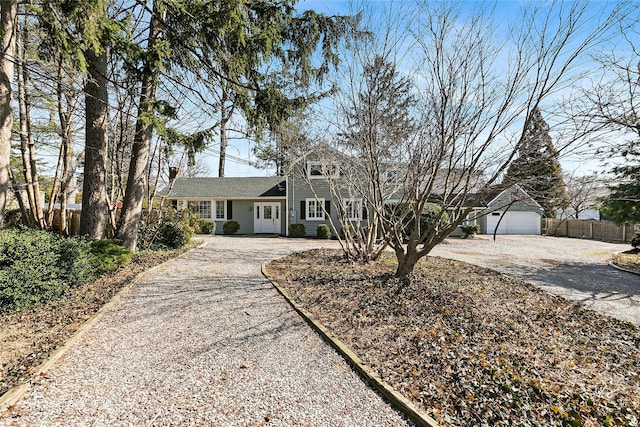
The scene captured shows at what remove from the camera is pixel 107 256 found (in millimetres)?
7555

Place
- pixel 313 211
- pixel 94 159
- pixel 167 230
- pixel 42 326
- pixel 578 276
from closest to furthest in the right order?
pixel 42 326, pixel 94 159, pixel 578 276, pixel 167 230, pixel 313 211

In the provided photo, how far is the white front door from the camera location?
21.3 m

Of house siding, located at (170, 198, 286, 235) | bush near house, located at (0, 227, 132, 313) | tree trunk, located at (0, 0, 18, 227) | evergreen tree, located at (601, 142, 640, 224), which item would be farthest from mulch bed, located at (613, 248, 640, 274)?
house siding, located at (170, 198, 286, 235)

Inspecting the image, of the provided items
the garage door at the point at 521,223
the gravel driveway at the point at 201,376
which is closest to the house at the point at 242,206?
the garage door at the point at 521,223

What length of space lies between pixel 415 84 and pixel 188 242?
31.6ft

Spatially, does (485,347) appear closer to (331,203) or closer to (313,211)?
(331,203)

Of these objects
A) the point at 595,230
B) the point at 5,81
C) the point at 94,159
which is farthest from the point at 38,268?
the point at 595,230

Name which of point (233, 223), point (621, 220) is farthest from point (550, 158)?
point (233, 223)

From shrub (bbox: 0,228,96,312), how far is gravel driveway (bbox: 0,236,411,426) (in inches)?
43.7

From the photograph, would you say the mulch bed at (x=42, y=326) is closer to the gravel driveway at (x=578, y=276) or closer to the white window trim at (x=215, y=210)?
the gravel driveway at (x=578, y=276)

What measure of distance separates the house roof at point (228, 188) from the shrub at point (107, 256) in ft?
41.8

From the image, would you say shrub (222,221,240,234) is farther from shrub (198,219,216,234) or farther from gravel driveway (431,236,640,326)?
gravel driveway (431,236,640,326)

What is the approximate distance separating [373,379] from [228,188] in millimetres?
19840

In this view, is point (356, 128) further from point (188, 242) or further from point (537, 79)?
point (188, 242)
